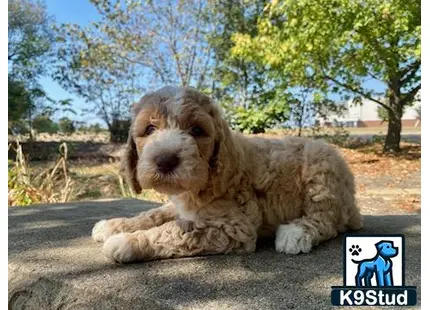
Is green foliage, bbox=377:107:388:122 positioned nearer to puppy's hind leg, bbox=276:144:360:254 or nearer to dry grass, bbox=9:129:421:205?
dry grass, bbox=9:129:421:205

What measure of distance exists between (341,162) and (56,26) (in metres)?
1.69

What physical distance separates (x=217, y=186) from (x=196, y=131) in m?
0.21

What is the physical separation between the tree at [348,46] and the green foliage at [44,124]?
5.38 ft

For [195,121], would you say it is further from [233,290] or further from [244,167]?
[233,290]

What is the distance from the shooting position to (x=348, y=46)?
2131mm

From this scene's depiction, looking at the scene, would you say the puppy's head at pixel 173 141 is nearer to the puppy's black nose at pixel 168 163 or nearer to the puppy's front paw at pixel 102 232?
the puppy's black nose at pixel 168 163

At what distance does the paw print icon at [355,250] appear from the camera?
1278 millimetres

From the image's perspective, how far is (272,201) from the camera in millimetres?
1604

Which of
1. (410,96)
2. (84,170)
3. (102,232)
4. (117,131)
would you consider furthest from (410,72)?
(84,170)

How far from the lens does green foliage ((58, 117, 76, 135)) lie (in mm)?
3139
